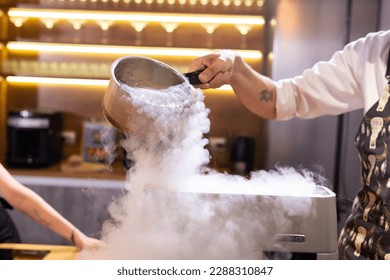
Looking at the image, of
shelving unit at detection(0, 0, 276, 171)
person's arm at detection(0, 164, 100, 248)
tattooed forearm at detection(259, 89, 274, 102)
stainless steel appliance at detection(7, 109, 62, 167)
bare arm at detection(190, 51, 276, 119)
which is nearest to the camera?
bare arm at detection(190, 51, 276, 119)

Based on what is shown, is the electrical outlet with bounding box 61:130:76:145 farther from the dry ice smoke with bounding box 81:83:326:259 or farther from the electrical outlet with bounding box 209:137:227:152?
the dry ice smoke with bounding box 81:83:326:259

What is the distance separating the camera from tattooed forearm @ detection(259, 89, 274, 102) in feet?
3.78

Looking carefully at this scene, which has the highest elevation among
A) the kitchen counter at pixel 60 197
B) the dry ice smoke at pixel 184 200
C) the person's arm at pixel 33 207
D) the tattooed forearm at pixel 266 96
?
the tattooed forearm at pixel 266 96

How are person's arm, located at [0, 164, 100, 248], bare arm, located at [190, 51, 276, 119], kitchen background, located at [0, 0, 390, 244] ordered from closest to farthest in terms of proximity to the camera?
bare arm, located at [190, 51, 276, 119], person's arm, located at [0, 164, 100, 248], kitchen background, located at [0, 0, 390, 244]

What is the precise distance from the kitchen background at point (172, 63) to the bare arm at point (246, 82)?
1.03m

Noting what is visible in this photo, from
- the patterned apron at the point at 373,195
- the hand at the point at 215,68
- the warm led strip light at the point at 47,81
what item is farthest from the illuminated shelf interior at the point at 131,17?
the patterned apron at the point at 373,195

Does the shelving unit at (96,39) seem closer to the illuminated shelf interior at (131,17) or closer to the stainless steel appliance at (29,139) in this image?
the illuminated shelf interior at (131,17)

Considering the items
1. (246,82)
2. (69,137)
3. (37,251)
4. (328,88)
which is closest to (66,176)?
(69,137)

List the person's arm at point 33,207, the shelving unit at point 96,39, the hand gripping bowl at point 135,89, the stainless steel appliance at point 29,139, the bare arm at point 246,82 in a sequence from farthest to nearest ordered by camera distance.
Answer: the shelving unit at point 96,39 < the stainless steel appliance at point 29,139 < the person's arm at point 33,207 < the bare arm at point 246,82 < the hand gripping bowl at point 135,89

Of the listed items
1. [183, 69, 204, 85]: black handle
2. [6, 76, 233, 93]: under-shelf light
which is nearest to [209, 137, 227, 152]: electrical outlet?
[6, 76, 233, 93]: under-shelf light

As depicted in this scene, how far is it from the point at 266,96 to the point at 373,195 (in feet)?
1.15

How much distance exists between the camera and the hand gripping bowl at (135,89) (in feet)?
2.41

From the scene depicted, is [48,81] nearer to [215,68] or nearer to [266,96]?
[266,96]
